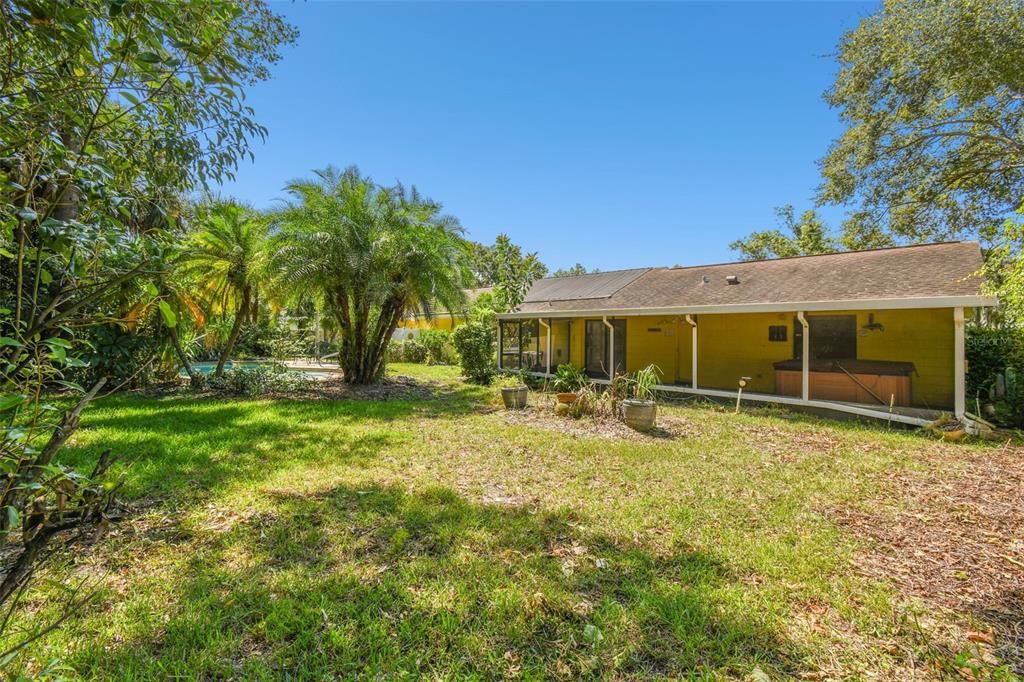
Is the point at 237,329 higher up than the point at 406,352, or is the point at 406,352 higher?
the point at 237,329

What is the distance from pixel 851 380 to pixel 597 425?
21.9ft

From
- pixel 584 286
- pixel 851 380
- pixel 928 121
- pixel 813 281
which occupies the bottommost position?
pixel 851 380

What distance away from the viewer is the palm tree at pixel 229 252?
454 inches

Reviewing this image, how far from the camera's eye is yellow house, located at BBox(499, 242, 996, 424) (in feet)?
31.4

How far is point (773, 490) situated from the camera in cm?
543

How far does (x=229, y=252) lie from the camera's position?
11891mm

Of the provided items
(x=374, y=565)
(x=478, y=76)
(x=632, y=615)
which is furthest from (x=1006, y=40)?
(x=374, y=565)

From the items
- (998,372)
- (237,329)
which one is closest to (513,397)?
(237,329)

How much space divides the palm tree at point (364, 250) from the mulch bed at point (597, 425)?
15.0 ft

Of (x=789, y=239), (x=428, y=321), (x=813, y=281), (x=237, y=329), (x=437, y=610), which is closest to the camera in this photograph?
(x=437, y=610)

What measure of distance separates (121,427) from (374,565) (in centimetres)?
691

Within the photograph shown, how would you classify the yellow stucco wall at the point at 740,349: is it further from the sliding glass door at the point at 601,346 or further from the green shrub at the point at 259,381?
the green shrub at the point at 259,381

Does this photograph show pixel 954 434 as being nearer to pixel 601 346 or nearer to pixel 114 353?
pixel 601 346

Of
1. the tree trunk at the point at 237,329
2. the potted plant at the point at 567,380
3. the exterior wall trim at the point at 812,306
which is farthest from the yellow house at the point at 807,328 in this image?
the tree trunk at the point at 237,329
